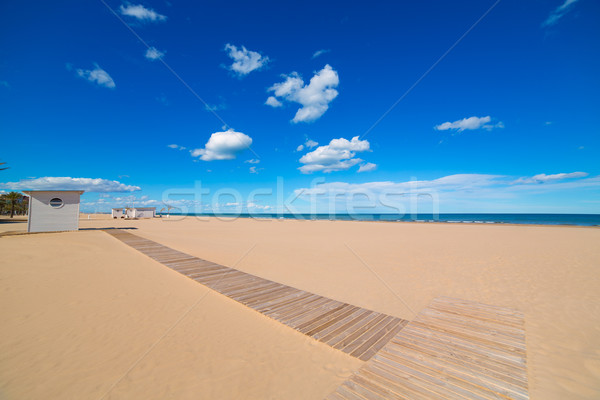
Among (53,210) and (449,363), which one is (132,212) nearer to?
(53,210)

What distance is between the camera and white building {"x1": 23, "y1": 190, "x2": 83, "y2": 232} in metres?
16.5

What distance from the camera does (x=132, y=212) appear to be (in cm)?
4444

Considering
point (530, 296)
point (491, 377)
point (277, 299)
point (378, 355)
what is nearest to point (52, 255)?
point (277, 299)

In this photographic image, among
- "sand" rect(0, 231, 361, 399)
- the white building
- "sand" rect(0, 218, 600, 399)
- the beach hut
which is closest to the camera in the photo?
"sand" rect(0, 231, 361, 399)

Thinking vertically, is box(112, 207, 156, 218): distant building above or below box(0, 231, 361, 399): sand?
above

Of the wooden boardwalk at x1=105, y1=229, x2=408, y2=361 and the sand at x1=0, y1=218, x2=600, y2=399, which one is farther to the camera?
the wooden boardwalk at x1=105, y1=229, x2=408, y2=361

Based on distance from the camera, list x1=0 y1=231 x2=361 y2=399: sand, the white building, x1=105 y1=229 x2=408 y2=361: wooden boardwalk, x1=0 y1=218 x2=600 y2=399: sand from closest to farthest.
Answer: x1=0 y1=231 x2=361 y2=399: sand, x1=0 y1=218 x2=600 y2=399: sand, x1=105 y1=229 x2=408 y2=361: wooden boardwalk, the white building

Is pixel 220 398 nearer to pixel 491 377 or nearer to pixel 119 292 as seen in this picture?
pixel 491 377

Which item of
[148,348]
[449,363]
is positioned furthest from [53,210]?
[449,363]

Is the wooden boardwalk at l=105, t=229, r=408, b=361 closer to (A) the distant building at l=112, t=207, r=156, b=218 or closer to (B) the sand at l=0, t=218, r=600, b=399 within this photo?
(B) the sand at l=0, t=218, r=600, b=399

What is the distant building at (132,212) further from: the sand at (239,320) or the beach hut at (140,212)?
the sand at (239,320)

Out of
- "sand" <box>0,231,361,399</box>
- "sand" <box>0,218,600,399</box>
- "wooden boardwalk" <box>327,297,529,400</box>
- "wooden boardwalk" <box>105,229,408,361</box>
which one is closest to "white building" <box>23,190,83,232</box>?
"sand" <box>0,218,600,399</box>

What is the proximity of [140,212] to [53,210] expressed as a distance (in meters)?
32.1

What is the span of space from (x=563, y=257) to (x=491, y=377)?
44.4ft
